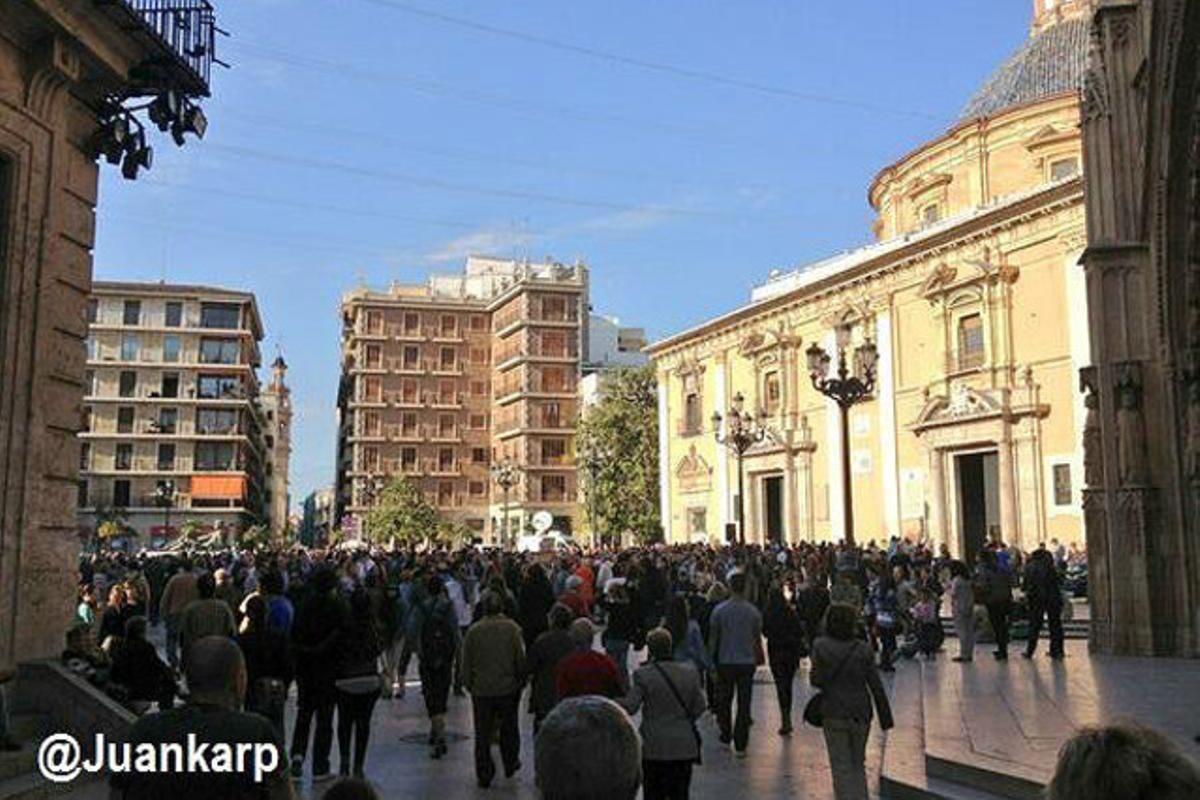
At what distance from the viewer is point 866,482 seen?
3688cm

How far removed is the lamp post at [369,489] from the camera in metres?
73.1

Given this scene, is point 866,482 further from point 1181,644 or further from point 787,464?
point 1181,644

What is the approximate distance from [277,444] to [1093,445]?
128 meters

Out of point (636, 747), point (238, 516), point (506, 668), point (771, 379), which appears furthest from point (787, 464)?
point (238, 516)

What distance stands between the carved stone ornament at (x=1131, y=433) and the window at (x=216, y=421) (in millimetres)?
68531

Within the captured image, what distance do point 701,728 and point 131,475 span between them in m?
68.8

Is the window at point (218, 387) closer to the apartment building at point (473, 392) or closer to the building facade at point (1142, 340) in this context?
the apartment building at point (473, 392)

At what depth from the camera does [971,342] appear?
32.9m

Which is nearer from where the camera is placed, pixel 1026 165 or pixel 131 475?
pixel 1026 165

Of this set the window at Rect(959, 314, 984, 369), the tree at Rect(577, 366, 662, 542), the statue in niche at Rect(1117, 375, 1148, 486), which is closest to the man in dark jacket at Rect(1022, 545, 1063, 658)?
the statue in niche at Rect(1117, 375, 1148, 486)

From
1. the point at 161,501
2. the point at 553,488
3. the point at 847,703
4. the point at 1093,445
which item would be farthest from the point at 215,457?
the point at 847,703

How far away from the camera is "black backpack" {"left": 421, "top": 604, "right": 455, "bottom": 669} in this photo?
32.4 feet

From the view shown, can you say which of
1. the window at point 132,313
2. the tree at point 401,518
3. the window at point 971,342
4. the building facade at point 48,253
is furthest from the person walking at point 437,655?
the window at point 132,313

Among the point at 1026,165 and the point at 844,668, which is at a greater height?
the point at 1026,165
